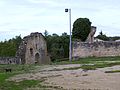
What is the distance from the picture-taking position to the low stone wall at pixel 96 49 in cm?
5344

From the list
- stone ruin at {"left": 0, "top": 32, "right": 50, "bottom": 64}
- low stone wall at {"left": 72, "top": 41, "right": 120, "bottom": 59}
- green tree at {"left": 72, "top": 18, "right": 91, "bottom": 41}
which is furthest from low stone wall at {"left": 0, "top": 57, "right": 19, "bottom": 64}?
green tree at {"left": 72, "top": 18, "right": 91, "bottom": 41}

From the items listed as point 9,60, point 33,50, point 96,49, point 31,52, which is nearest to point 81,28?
point 33,50

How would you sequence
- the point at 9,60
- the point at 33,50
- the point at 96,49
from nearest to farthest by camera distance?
the point at 96,49
the point at 9,60
the point at 33,50

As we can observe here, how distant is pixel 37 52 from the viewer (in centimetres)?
6153

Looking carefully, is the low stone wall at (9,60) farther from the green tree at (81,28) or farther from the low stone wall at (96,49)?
the green tree at (81,28)

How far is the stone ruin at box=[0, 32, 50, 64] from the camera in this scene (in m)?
56.2

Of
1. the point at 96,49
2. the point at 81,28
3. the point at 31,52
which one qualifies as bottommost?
the point at 31,52

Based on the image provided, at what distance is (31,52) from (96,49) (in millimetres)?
11330

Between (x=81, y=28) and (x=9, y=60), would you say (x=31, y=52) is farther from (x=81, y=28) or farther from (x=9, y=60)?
(x=81, y=28)

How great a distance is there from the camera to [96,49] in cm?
5416

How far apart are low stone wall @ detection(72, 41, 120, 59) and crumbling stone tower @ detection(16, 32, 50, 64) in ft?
21.9

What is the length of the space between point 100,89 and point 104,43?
125 feet

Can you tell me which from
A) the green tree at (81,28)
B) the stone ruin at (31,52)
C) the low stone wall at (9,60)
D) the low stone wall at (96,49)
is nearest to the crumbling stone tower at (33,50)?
the stone ruin at (31,52)

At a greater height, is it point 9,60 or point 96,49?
point 96,49
